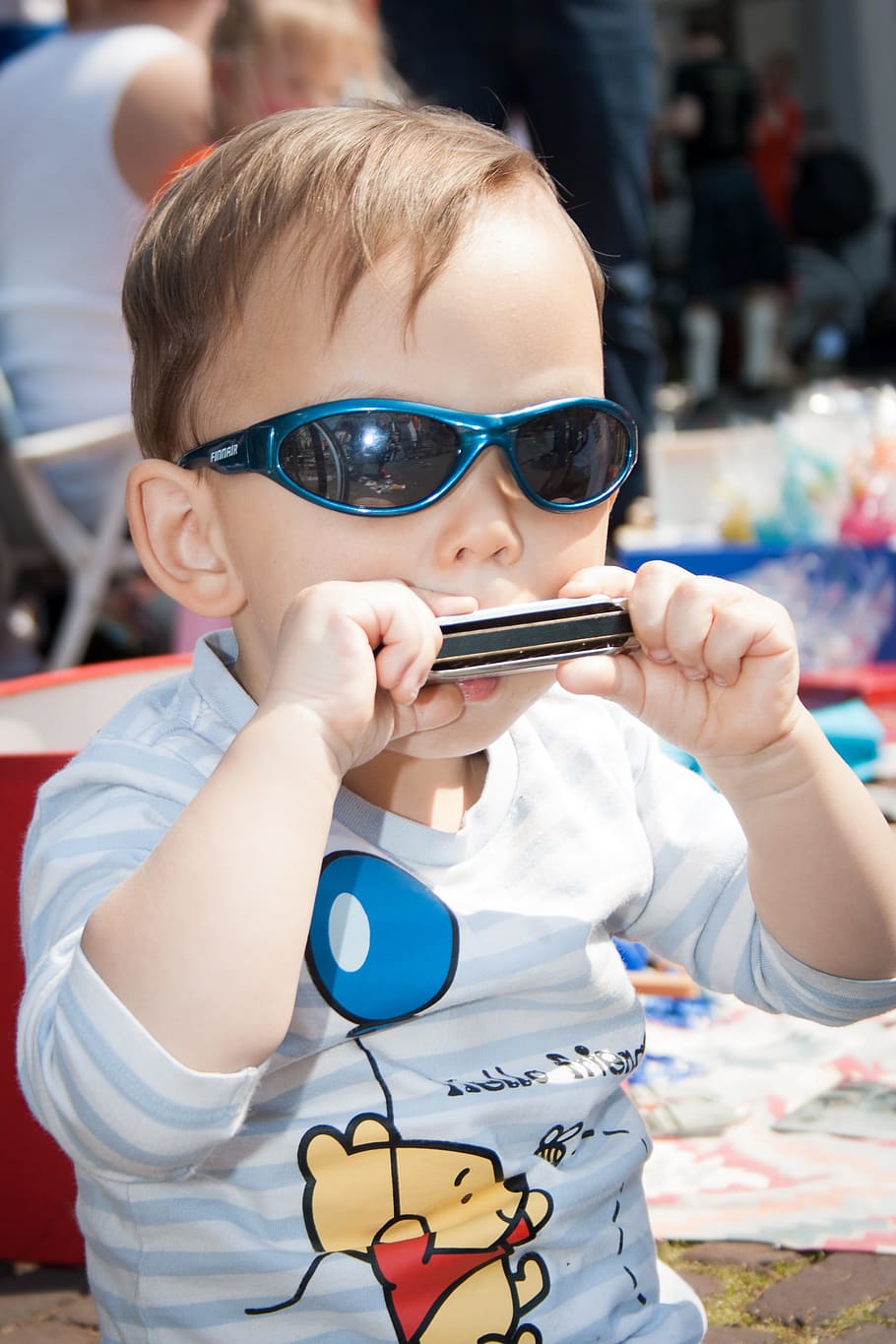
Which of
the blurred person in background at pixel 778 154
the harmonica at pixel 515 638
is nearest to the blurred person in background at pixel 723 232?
the blurred person in background at pixel 778 154

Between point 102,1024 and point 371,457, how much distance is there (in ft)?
1.56

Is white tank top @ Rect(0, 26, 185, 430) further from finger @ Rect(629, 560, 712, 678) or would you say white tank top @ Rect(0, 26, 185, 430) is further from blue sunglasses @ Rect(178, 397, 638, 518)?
finger @ Rect(629, 560, 712, 678)

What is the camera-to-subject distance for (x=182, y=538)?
4.51ft

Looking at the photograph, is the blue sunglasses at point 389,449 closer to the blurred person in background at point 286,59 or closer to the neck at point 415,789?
the neck at point 415,789

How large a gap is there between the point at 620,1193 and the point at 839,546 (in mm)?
2378

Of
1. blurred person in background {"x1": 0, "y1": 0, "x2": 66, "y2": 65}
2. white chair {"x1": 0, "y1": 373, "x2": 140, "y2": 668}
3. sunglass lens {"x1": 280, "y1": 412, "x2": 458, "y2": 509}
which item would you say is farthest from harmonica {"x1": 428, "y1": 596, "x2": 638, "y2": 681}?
blurred person in background {"x1": 0, "y1": 0, "x2": 66, "y2": 65}

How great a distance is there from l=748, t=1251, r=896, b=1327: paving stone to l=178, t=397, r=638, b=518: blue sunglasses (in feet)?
2.76

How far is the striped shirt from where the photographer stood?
3.98ft

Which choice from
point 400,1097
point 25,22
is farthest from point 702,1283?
point 25,22

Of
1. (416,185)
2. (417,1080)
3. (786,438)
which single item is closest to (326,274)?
(416,185)

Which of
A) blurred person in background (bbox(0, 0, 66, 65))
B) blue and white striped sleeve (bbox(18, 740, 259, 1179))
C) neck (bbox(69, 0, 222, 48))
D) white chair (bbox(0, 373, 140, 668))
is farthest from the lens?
blurred person in background (bbox(0, 0, 66, 65))

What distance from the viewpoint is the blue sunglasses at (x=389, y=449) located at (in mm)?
1190

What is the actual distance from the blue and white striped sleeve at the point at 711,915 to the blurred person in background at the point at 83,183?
2496 millimetres

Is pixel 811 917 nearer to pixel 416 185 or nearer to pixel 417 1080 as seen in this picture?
pixel 417 1080
